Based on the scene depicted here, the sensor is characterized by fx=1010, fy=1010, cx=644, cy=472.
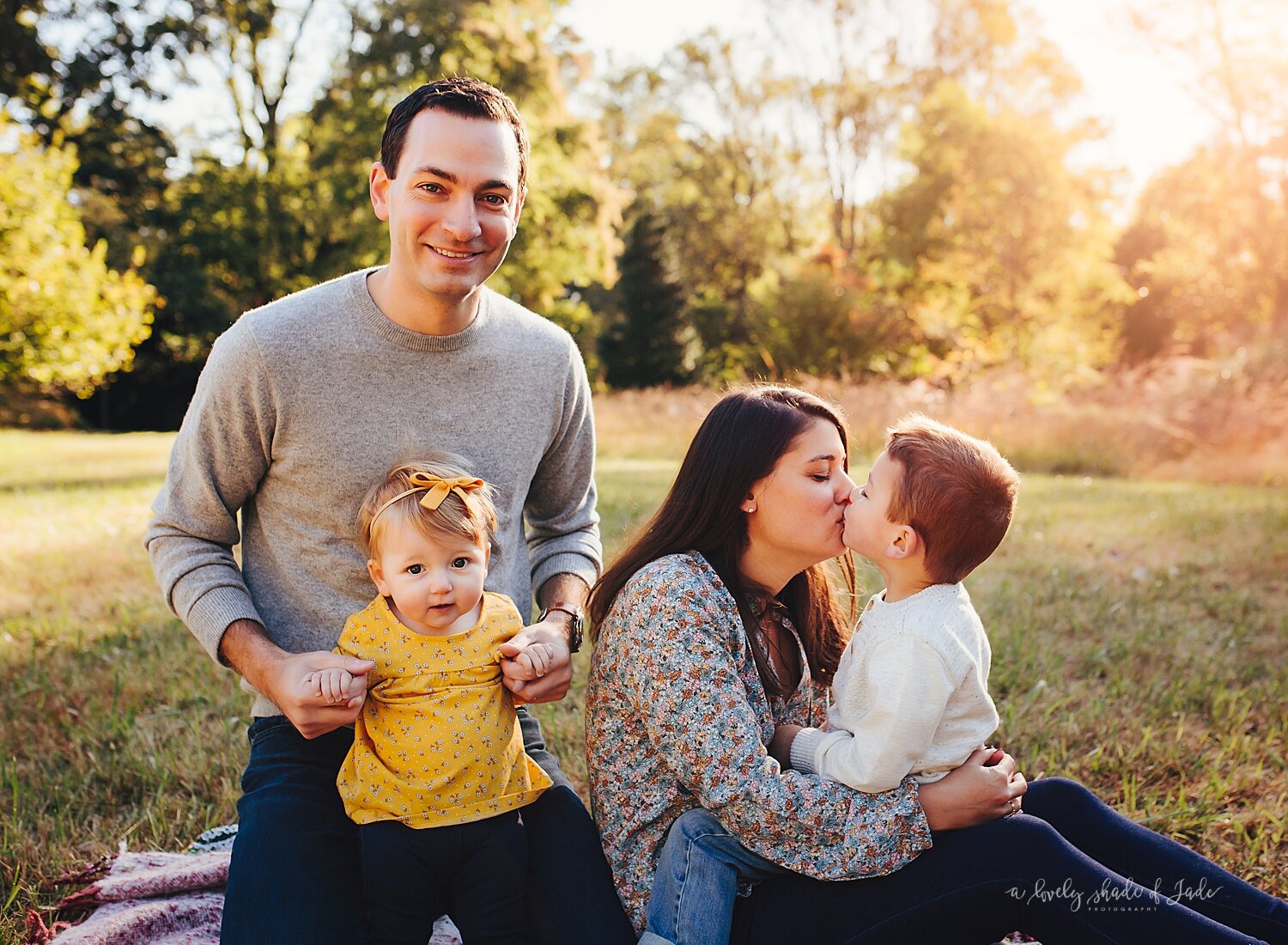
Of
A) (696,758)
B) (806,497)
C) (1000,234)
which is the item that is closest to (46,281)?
(806,497)

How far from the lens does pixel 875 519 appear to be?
2082mm

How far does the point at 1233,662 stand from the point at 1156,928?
275 cm

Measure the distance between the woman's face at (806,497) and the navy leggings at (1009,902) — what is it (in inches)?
25.4

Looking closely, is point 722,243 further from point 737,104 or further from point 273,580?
point 273,580

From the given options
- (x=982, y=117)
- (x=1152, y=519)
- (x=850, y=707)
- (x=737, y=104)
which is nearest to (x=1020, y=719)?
(x=850, y=707)

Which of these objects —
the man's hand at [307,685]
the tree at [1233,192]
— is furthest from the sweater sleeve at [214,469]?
the tree at [1233,192]

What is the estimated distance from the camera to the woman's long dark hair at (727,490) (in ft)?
7.13

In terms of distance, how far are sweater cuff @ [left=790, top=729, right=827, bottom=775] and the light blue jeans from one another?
196 mm

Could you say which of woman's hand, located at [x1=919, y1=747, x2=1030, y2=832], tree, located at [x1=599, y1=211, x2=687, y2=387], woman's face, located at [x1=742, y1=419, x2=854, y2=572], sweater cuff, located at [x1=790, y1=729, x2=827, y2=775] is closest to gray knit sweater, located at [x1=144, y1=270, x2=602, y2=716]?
woman's face, located at [x1=742, y1=419, x2=854, y2=572]

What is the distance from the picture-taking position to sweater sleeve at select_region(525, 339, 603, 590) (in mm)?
2785

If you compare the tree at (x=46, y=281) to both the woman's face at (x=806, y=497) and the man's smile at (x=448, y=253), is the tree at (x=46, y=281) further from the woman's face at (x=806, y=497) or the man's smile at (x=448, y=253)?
the woman's face at (x=806, y=497)

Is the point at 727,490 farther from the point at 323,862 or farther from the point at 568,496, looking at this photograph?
the point at 323,862

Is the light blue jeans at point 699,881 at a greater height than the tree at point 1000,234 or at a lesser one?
lesser

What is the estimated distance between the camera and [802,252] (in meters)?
26.3
